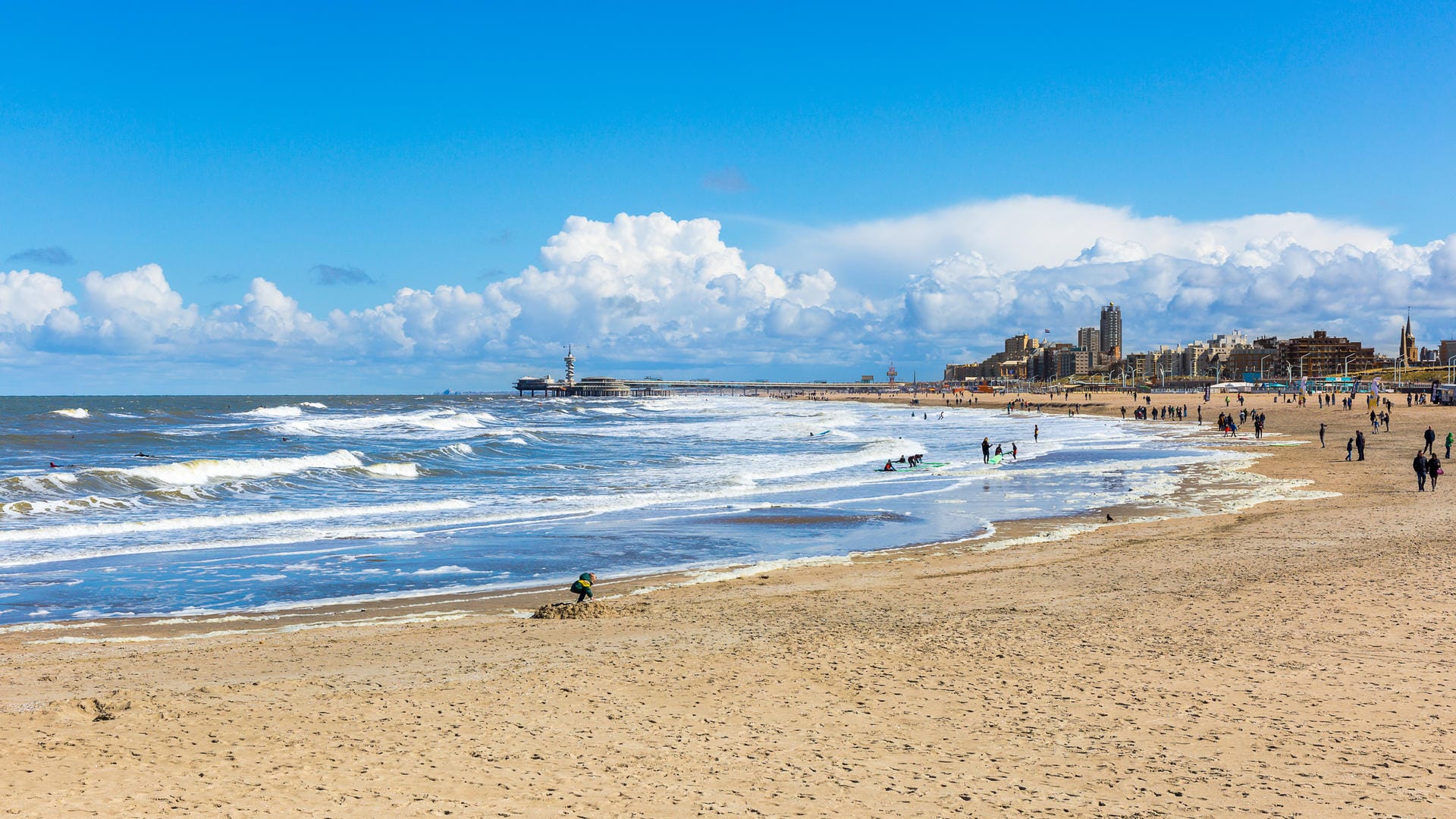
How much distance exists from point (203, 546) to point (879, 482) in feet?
65.3

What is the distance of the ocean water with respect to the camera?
15766mm

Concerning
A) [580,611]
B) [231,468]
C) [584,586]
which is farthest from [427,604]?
[231,468]

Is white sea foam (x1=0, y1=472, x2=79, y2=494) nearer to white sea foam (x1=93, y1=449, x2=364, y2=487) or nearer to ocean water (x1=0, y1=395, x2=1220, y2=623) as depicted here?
ocean water (x1=0, y1=395, x2=1220, y2=623)

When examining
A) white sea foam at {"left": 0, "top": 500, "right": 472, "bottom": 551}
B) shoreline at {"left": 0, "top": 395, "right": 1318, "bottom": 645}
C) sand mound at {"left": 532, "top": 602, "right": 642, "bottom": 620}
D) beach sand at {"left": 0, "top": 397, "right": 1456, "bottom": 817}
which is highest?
beach sand at {"left": 0, "top": 397, "right": 1456, "bottom": 817}

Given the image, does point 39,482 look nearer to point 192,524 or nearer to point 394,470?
point 192,524

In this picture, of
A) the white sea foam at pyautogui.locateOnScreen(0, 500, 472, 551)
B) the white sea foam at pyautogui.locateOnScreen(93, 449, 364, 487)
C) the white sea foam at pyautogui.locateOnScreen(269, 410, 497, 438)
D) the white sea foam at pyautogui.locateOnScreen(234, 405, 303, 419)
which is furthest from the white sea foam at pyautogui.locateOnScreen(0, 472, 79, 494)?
the white sea foam at pyautogui.locateOnScreen(234, 405, 303, 419)

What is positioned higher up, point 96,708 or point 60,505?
point 96,708

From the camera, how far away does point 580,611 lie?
12.0m

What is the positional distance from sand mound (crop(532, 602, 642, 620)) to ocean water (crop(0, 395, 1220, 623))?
2.96m

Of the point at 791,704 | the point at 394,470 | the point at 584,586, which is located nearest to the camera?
the point at 791,704

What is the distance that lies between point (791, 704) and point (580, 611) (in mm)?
4701

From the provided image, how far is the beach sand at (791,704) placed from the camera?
19.8ft

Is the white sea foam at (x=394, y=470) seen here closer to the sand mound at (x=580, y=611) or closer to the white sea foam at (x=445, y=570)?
the white sea foam at (x=445, y=570)

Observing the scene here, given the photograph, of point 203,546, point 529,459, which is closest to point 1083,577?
point 203,546
